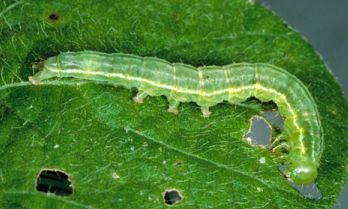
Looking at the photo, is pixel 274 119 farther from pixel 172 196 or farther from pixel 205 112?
pixel 172 196

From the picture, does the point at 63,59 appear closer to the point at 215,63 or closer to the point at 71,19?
the point at 71,19

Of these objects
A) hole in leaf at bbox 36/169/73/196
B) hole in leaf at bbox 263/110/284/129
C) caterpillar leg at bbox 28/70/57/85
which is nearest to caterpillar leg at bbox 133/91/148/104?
caterpillar leg at bbox 28/70/57/85

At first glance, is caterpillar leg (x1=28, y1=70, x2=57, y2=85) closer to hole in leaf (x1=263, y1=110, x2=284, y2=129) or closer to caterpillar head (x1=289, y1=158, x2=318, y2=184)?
hole in leaf (x1=263, y1=110, x2=284, y2=129)

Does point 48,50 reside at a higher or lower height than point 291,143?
higher

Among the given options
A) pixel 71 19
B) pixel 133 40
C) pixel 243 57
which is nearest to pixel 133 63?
pixel 133 40

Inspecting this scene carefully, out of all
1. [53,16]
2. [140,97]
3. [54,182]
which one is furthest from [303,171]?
[53,16]

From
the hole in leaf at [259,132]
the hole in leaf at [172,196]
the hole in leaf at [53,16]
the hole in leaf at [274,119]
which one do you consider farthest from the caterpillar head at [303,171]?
the hole in leaf at [53,16]
